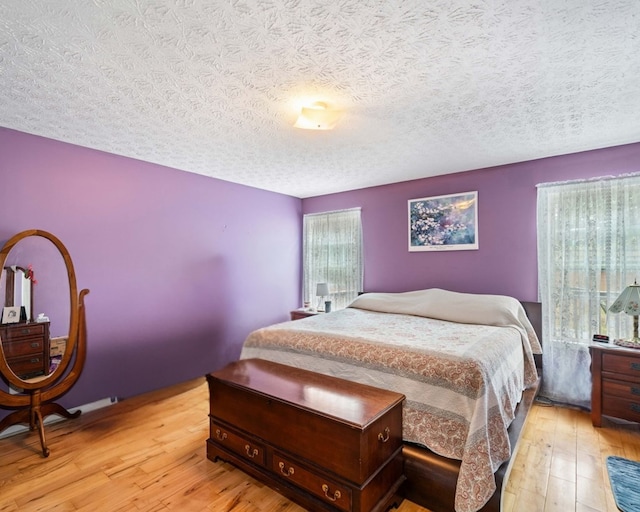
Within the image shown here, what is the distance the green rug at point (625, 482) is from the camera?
175 centimetres

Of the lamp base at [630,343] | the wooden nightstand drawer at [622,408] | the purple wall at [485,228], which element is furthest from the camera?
the purple wall at [485,228]

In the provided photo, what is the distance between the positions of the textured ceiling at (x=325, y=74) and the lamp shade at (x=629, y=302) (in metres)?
1.26

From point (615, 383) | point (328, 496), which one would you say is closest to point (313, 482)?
point (328, 496)

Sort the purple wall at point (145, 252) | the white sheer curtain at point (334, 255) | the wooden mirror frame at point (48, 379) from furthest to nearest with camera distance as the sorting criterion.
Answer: the white sheer curtain at point (334, 255), the purple wall at point (145, 252), the wooden mirror frame at point (48, 379)

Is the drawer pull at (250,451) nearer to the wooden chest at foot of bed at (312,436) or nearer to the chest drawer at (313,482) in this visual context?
the wooden chest at foot of bed at (312,436)

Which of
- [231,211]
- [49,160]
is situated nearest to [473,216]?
[231,211]

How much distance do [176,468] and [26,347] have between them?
1.49 m

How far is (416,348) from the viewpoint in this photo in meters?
2.03

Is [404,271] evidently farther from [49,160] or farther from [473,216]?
[49,160]

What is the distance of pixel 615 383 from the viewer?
8.26 feet

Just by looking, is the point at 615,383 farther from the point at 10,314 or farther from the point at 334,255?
the point at 10,314

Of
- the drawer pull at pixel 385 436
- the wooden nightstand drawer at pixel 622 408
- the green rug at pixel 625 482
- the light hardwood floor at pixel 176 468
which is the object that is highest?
the drawer pull at pixel 385 436

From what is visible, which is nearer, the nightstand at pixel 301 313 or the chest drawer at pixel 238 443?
the chest drawer at pixel 238 443

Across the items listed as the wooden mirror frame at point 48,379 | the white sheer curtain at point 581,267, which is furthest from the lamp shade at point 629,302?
the wooden mirror frame at point 48,379
